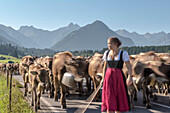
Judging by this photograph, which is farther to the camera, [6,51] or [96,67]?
[6,51]

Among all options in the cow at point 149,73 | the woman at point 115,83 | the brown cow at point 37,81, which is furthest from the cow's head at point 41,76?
the cow at point 149,73

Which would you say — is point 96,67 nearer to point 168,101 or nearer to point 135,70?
point 135,70

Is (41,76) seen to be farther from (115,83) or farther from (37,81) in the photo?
(115,83)

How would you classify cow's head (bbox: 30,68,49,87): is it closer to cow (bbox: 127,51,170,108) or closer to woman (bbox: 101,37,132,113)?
woman (bbox: 101,37,132,113)

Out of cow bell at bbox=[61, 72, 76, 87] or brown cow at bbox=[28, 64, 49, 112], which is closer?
brown cow at bbox=[28, 64, 49, 112]

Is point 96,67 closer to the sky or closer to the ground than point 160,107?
closer to the sky

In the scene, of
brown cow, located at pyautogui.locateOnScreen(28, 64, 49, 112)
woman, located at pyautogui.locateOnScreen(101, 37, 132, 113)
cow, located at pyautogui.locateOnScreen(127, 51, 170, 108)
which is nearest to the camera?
woman, located at pyautogui.locateOnScreen(101, 37, 132, 113)

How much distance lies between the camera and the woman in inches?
187

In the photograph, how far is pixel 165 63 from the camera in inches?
360

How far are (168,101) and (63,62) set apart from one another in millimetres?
5624

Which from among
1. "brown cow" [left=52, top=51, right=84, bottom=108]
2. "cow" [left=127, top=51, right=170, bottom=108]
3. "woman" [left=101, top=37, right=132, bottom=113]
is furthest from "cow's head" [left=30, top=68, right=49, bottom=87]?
"cow" [left=127, top=51, right=170, bottom=108]

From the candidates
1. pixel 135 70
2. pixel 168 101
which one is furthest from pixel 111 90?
pixel 168 101

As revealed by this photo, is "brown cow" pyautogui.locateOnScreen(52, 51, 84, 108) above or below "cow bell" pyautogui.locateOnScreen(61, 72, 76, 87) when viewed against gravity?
above

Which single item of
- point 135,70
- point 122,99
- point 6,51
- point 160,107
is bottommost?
point 160,107
